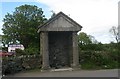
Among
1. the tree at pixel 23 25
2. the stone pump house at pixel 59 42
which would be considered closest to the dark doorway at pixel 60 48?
the stone pump house at pixel 59 42

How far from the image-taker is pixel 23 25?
2195 inches

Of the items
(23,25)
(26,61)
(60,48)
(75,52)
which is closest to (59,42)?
(60,48)

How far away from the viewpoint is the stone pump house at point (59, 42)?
78.2ft

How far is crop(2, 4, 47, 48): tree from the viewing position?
53.6 meters

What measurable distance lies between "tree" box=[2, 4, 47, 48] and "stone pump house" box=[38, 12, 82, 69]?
25.8m

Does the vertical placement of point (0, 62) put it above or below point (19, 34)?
below

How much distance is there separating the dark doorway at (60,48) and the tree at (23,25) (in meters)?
25.6

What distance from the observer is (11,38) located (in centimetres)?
5588

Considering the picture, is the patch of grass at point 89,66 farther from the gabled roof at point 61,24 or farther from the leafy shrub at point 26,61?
the leafy shrub at point 26,61

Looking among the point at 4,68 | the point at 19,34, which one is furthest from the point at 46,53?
the point at 19,34

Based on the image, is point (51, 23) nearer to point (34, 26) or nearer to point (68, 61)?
point (68, 61)

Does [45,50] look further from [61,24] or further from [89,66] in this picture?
[89,66]

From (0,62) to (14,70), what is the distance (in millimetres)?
1276

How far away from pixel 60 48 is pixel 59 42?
603mm
